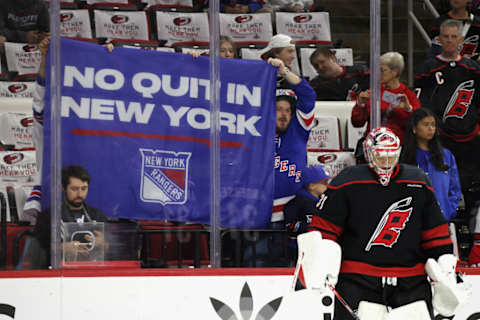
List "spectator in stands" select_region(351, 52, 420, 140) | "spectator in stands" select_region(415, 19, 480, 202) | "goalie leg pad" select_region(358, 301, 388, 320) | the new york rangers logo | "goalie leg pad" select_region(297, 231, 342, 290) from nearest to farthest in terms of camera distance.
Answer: "goalie leg pad" select_region(297, 231, 342, 290) < "goalie leg pad" select_region(358, 301, 388, 320) < the new york rangers logo < "spectator in stands" select_region(351, 52, 420, 140) < "spectator in stands" select_region(415, 19, 480, 202)

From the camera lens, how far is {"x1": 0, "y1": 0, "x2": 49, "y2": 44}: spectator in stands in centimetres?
470

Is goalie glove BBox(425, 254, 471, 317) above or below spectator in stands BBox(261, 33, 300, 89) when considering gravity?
below

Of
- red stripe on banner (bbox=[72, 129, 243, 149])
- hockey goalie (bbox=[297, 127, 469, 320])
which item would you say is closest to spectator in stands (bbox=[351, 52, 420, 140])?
red stripe on banner (bbox=[72, 129, 243, 149])

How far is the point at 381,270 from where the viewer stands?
392 centimetres

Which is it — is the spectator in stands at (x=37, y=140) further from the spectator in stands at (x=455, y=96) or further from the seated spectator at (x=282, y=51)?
the spectator in stands at (x=455, y=96)

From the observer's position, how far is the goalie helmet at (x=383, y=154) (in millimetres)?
3896

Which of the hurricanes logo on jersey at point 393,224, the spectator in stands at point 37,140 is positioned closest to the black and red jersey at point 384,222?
the hurricanes logo on jersey at point 393,224

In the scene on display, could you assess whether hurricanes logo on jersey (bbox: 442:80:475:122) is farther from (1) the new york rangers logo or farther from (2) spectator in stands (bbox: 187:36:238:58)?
(1) the new york rangers logo

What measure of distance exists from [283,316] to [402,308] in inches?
40.8

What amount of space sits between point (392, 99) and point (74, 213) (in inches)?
68.7

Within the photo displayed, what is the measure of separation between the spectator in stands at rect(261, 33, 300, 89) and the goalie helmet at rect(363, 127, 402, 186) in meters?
1.12

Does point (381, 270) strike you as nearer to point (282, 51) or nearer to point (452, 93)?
point (282, 51)

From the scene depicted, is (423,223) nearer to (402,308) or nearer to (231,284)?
(402,308)

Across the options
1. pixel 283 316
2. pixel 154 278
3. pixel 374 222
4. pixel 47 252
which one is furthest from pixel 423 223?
pixel 47 252
